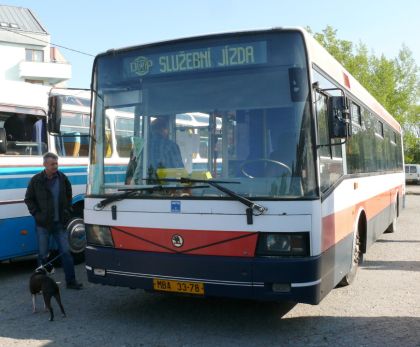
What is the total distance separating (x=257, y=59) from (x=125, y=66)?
1495 millimetres

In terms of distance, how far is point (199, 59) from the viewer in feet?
18.8

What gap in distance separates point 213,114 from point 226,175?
0.65 metres

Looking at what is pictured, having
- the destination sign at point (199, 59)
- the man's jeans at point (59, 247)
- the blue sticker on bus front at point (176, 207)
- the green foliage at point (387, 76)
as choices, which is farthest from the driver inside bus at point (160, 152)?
the green foliage at point (387, 76)

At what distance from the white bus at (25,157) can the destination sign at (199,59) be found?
7.81 ft

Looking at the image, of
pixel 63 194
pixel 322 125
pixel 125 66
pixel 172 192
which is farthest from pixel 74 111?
pixel 322 125

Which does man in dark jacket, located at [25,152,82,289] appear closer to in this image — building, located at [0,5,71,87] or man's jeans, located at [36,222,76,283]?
man's jeans, located at [36,222,76,283]

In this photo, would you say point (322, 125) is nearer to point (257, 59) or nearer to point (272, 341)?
point (257, 59)

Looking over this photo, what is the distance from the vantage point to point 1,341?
559 cm

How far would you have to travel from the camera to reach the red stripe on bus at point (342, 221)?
5594mm

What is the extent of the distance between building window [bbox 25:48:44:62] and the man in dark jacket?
165ft

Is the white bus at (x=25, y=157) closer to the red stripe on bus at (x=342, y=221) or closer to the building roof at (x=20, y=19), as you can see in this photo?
the red stripe on bus at (x=342, y=221)

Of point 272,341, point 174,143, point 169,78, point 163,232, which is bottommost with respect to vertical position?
point 272,341

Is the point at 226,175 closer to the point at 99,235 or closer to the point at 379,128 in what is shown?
the point at 99,235

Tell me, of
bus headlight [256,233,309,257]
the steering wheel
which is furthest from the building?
bus headlight [256,233,309,257]
